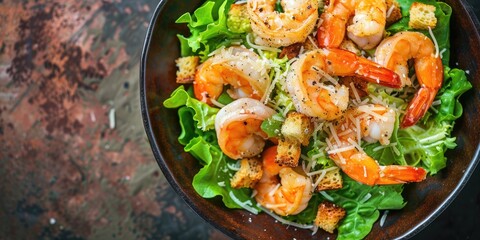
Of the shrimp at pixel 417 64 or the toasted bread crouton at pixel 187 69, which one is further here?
the toasted bread crouton at pixel 187 69

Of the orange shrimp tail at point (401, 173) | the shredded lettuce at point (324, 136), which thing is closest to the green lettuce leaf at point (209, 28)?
the shredded lettuce at point (324, 136)

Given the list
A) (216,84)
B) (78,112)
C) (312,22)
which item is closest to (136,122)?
(78,112)

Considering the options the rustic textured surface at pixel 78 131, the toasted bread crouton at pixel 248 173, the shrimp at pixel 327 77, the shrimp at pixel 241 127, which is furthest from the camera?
the rustic textured surface at pixel 78 131

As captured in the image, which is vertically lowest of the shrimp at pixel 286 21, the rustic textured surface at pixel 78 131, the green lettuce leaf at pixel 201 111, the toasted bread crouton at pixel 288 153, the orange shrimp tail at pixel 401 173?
the rustic textured surface at pixel 78 131

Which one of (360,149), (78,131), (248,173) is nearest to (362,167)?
(360,149)

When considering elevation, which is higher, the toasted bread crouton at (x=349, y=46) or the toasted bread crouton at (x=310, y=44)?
the toasted bread crouton at (x=310, y=44)

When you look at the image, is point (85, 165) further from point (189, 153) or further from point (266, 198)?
point (266, 198)

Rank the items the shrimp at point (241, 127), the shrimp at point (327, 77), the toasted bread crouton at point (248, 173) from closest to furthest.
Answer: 1. the shrimp at point (327, 77)
2. the shrimp at point (241, 127)
3. the toasted bread crouton at point (248, 173)

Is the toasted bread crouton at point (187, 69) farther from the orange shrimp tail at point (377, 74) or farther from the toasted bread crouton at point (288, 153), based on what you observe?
the orange shrimp tail at point (377, 74)
